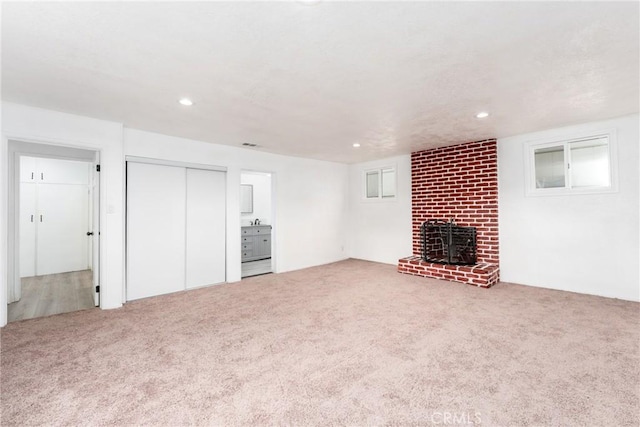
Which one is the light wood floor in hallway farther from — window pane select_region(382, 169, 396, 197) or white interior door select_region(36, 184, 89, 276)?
window pane select_region(382, 169, 396, 197)

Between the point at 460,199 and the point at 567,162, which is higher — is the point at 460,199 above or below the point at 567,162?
below

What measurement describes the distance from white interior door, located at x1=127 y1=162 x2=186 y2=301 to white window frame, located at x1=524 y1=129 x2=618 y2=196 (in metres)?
5.15

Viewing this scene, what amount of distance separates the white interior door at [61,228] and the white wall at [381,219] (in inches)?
216

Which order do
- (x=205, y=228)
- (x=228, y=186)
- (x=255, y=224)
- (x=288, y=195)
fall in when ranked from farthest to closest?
1. (x=255, y=224)
2. (x=288, y=195)
3. (x=228, y=186)
4. (x=205, y=228)

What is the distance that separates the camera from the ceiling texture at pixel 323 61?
66.1 inches

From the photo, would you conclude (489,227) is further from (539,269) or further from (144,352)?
(144,352)

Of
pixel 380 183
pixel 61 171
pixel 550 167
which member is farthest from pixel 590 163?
pixel 61 171

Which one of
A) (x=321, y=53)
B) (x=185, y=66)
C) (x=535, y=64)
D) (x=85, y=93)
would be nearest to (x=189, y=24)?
(x=185, y=66)

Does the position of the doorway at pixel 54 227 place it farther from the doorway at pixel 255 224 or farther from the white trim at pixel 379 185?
the white trim at pixel 379 185

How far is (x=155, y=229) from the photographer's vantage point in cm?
418

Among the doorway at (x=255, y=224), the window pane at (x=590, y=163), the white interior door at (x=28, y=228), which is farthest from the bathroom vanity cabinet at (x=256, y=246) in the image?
the window pane at (x=590, y=163)

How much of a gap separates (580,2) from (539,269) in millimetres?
3833

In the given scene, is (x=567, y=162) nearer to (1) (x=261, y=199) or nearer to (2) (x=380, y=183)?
(2) (x=380, y=183)

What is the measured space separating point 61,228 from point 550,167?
328 inches
